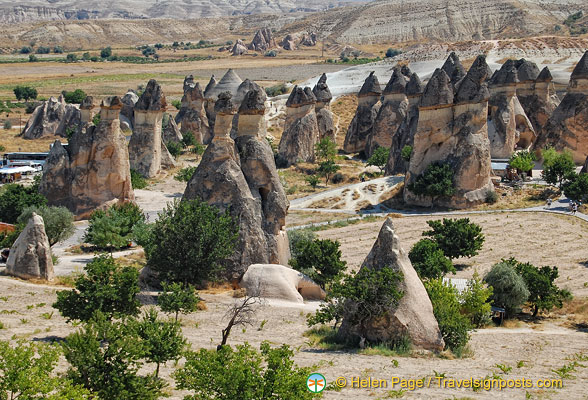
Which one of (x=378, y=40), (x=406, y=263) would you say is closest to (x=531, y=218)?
(x=406, y=263)

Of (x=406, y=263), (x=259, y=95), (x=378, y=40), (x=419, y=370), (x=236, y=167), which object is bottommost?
(x=419, y=370)

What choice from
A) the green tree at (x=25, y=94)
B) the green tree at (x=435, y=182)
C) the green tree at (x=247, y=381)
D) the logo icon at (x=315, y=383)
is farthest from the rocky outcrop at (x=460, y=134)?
the green tree at (x=25, y=94)

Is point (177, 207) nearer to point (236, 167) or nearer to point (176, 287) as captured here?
point (236, 167)

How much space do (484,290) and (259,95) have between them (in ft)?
36.8

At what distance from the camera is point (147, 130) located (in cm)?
4931

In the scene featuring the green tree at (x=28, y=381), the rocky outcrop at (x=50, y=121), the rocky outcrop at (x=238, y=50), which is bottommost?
the green tree at (x=28, y=381)

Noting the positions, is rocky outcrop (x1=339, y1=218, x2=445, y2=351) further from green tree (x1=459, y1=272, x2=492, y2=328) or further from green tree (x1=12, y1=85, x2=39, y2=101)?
green tree (x1=12, y1=85, x2=39, y2=101)

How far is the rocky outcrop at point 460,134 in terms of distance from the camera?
3862 cm

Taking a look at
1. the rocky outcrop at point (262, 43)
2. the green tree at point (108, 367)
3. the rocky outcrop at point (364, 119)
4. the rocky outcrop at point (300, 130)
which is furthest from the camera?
the rocky outcrop at point (262, 43)

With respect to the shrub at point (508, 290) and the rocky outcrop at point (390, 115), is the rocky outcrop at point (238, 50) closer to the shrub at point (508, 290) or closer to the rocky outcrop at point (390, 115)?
the rocky outcrop at point (390, 115)

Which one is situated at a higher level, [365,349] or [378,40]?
[378,40]

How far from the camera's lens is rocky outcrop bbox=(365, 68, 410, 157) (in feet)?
192

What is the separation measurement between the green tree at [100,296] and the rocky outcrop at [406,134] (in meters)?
33.5

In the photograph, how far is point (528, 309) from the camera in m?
24.8
